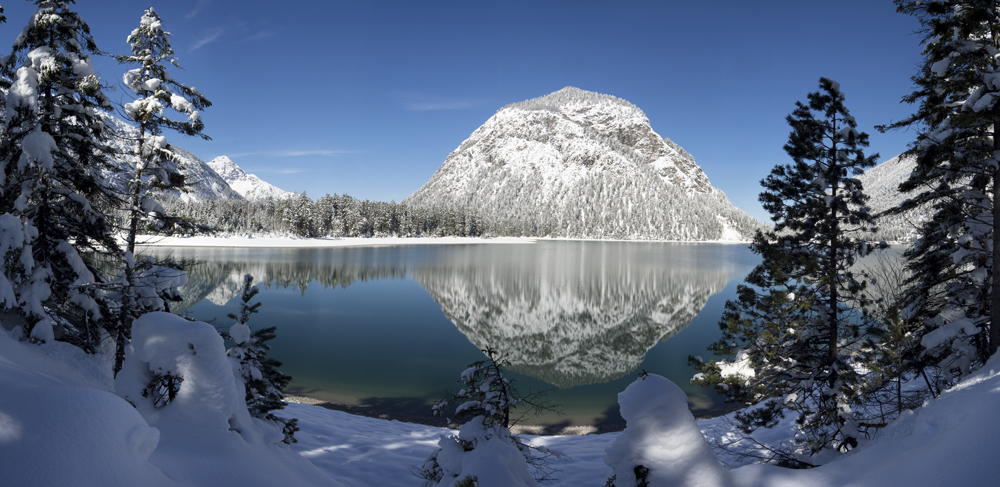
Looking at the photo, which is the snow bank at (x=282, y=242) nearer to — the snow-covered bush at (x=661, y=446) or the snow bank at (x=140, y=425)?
the snow bank at (x=140, y=425)

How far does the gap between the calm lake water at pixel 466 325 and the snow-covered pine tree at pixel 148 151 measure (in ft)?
5.82

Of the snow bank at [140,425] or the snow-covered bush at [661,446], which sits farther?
the snow-covered bush at [661,446]

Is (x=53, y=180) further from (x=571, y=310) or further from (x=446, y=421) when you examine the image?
(x=571, y=310)

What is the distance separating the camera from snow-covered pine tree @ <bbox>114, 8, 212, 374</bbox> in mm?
7770

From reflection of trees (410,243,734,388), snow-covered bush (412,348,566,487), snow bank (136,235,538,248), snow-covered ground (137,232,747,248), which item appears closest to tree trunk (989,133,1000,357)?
snow-covered bush (412,348,566,487)

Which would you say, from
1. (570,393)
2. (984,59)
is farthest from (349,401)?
(984,59)

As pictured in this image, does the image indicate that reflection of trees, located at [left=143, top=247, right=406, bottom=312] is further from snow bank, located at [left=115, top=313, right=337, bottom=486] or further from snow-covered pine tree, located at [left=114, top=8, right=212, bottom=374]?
snow bank, located at [left=115, top=313, right=337, bottom=486]

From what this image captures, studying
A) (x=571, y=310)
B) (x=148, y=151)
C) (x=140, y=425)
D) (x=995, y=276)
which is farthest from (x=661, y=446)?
(x=571, y=310)

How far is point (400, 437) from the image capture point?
10484 mm

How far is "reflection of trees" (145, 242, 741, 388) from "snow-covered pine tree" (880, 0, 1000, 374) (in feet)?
39.9

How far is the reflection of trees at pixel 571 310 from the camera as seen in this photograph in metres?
20.9

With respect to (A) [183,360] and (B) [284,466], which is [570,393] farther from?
(A) [183,360]

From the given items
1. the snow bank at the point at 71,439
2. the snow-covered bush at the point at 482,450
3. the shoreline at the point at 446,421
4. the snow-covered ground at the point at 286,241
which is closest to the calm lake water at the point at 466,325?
the shoreline at the point at 446,421

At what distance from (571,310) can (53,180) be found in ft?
92.1
